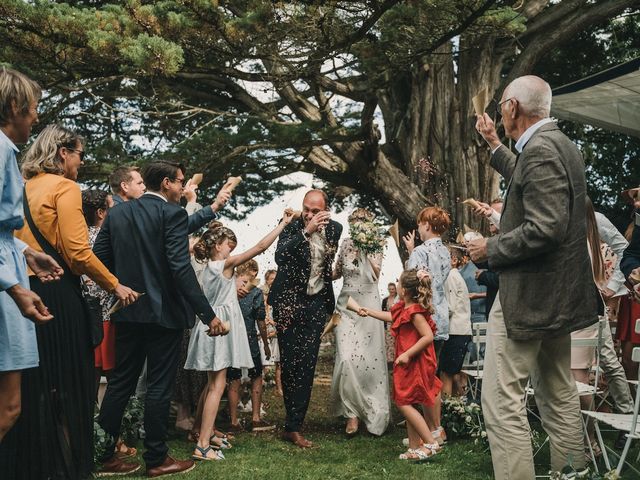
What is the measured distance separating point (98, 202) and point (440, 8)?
4.35 metres

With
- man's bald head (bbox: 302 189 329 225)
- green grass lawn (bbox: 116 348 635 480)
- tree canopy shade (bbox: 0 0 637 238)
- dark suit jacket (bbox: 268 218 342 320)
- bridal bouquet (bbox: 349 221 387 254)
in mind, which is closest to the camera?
green grass lawn (bbox: 116 348 635 480)

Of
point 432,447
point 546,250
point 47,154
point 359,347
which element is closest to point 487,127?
point 546,250

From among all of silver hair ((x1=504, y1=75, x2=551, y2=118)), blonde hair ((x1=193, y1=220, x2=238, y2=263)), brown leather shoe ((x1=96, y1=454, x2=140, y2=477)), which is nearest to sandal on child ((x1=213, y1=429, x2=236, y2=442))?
brown leather shoe ((x1=96, y1=454, x2=140, y2=477))

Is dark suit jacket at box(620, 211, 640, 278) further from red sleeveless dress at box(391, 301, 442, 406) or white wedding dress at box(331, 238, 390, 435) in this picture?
white wedding dress at box(331, 238, 390, 435)

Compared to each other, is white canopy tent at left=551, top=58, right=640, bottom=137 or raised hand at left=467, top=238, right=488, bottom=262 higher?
white canopy tent at left=551, top=58, right=640, bottom=137

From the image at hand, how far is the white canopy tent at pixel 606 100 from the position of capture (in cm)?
750

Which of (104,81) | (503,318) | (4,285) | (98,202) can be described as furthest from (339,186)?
(4,285)

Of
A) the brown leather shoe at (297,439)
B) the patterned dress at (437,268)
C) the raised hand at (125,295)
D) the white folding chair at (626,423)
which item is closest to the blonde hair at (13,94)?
the raised hand at (125,295)

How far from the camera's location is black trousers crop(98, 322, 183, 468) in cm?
520

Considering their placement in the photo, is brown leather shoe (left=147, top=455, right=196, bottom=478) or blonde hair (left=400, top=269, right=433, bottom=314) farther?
blonde hair (left=400, top=269, right=433, bottom=314)

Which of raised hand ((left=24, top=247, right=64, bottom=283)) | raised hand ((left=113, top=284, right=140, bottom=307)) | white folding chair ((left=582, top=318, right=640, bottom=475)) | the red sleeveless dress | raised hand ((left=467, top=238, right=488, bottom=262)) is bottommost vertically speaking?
white folding chair ((left=582, top=318, right=640, bottom=475))

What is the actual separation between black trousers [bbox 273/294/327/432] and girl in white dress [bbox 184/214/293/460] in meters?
0.34

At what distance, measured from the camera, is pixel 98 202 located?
6.01m

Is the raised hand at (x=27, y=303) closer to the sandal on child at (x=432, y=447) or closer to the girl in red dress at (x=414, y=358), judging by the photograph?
the girl in red dress at (x=414, y=358)
